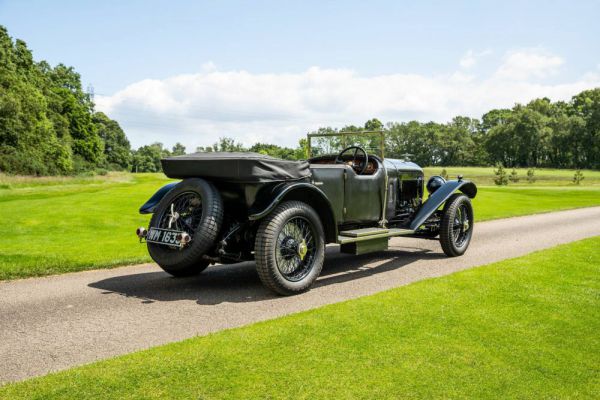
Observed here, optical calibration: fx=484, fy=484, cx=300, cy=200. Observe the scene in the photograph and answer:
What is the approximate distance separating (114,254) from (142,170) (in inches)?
4722

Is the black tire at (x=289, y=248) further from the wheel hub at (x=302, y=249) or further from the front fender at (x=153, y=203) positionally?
the front fender at (x=153, y=203)

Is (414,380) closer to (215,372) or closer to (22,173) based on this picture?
(215,372)

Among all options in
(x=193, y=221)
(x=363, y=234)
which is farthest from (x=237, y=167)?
(x=363, y=234)

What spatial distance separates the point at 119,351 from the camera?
12.1 feet

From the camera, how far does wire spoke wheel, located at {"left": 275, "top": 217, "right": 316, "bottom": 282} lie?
551 cm

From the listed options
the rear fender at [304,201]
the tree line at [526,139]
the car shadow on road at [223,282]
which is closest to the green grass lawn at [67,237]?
the car shadow on road at [223,282]

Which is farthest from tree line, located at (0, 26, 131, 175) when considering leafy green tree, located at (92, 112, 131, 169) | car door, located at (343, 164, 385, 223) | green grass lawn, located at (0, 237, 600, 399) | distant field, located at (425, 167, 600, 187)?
green grass lawn, located at (0, 237, 600, 399)

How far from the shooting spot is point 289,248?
5.54m

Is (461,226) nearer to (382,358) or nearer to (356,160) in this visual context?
(356,160)

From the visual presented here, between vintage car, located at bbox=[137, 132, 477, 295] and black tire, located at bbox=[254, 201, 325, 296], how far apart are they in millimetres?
11

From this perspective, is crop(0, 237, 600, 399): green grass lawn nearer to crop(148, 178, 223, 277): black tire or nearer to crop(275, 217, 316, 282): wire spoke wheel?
crop(275, 217, 316, 282): wire spoke wheel

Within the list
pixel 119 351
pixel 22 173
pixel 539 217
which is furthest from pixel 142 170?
pixel 119 351

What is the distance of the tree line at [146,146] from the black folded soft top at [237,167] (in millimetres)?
2204

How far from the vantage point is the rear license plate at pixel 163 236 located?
5258mm
